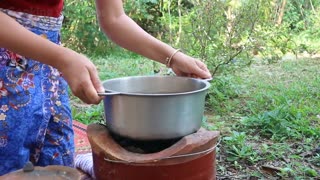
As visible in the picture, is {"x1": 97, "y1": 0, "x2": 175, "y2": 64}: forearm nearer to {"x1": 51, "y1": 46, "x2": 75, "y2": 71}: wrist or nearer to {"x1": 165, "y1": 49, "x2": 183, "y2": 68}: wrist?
{"x1": 165, "y1": 49, "x2": 183, "y2": 68}: wrist

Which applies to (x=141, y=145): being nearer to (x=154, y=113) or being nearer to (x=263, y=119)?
(x=154, y=113)

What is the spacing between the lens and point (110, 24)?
1.56 metres

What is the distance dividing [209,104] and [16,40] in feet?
8.74

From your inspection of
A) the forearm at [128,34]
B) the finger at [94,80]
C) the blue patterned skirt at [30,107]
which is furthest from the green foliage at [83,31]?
the finger at [94,80]

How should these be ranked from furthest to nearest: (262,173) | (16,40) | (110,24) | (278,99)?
(278,99) → (262,173) → (110,24) → (16,40)

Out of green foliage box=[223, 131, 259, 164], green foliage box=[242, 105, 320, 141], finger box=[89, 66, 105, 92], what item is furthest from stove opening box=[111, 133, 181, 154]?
green foliage box=[242, 105, 320, 141]

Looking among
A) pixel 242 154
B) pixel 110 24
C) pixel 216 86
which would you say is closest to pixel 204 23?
pixel 216 86

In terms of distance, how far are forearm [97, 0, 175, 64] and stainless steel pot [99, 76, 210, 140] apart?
0.21m

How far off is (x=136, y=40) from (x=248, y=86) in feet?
9.69

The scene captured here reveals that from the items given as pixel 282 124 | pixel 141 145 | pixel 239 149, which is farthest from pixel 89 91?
pixel 282 124

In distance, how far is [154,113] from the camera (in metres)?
1.17

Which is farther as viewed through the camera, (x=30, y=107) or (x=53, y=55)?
(x=30, y=107)

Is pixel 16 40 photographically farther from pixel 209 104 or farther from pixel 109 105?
pixel 209 104

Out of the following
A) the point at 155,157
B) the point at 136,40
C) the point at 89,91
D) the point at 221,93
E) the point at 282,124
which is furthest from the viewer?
the point at 221,93
